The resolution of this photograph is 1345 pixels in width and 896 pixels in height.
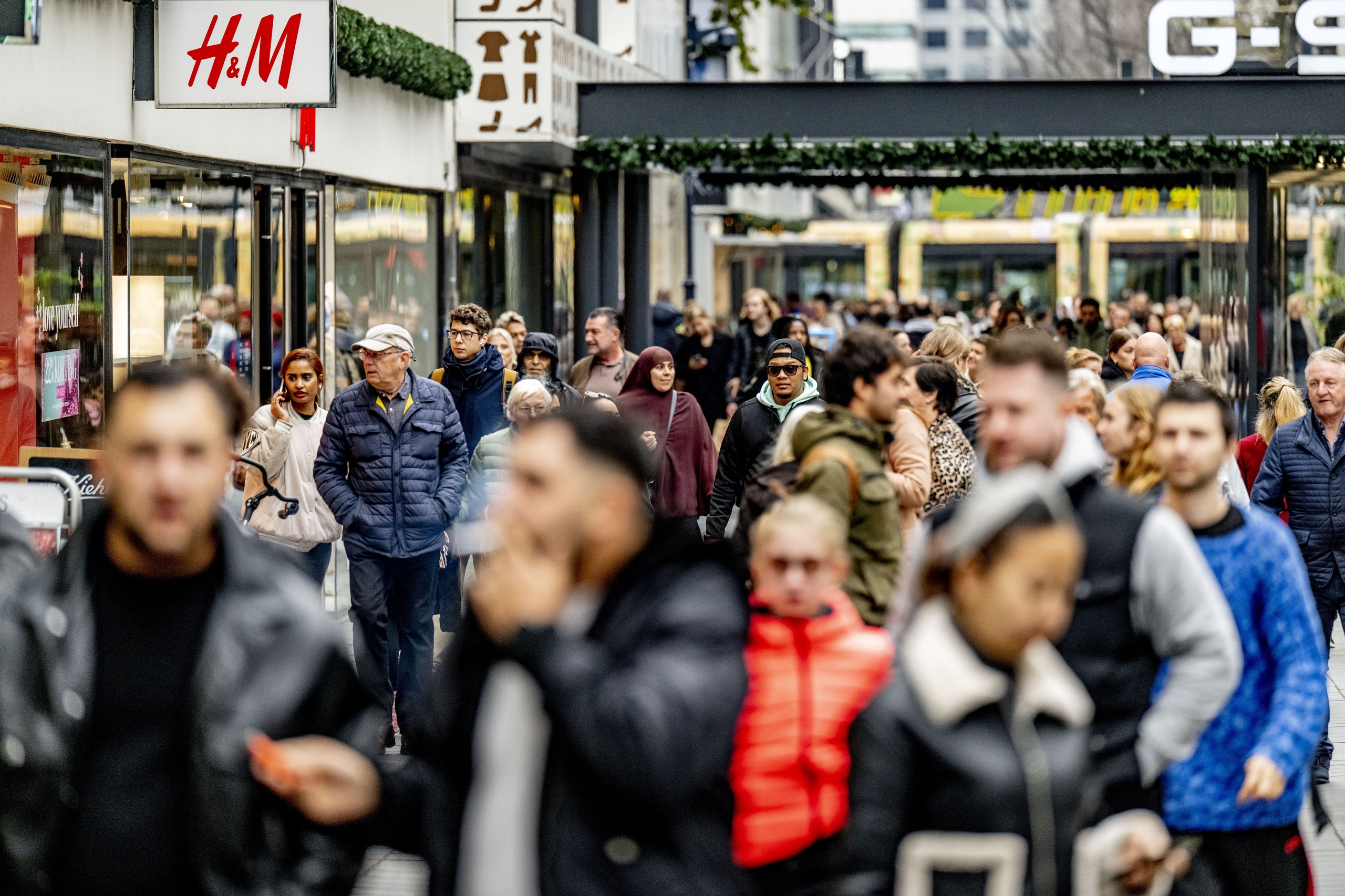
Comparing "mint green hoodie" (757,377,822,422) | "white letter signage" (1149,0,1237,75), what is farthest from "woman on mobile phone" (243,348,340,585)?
"white letter signage" (1149,0,1237,75)

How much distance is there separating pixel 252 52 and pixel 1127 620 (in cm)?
726

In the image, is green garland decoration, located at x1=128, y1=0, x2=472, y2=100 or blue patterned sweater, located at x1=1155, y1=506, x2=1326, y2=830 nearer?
blue patterned sweater, located at x1=1155, y1=506, x2=1326, y2=830

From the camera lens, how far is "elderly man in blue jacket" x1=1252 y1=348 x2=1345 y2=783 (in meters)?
8.24

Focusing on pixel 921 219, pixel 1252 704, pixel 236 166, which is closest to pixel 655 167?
pixel 236 166

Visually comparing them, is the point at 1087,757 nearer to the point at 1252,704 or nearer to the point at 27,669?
the point at 1252,704

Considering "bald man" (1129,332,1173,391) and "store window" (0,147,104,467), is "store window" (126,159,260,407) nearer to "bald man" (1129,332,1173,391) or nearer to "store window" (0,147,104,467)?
"store window" (0,147,104,467)

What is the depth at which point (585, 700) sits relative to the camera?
2693 mm

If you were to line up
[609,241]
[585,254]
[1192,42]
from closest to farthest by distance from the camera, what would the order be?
[1192,42] < [585,254] < [609,241]

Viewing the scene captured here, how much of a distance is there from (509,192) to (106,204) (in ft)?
34.3

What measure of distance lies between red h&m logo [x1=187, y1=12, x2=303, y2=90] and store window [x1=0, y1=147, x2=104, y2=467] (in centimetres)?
75

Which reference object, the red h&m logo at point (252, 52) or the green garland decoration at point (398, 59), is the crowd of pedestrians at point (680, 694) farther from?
the green garland decoration at point (398, 59)

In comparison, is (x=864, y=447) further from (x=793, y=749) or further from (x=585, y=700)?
(x=585, y=700)

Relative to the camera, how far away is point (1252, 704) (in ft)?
13.7

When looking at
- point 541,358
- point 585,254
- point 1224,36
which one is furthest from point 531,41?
point 541,358
